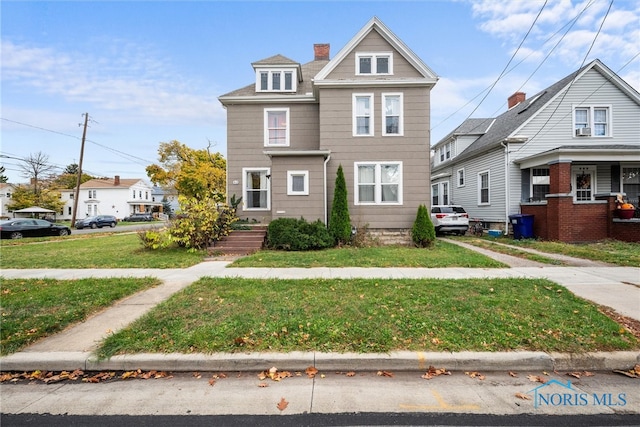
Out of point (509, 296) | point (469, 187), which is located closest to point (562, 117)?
point (469, 187)

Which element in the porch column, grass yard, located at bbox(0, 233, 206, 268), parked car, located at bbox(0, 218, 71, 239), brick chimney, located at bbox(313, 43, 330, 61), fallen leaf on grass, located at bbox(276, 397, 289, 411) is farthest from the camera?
parked car, located at bbox(0, 218, 71, 239)

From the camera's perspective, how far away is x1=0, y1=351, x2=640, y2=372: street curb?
3404 millimetres

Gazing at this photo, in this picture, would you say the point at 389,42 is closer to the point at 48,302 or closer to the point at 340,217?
the point at 340,217

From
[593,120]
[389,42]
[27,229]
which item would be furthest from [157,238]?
[593,120]

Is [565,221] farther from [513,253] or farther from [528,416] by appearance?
[528,416]

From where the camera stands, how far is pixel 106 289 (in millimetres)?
6039

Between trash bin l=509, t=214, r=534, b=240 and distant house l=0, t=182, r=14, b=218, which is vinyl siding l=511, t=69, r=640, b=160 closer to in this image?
trash bin l=509, t=214, r=534, b=240

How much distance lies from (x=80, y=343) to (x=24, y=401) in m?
0.98

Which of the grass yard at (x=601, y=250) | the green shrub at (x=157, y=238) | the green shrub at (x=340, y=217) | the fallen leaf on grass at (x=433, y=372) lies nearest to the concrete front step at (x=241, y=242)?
the green shrub at (x=157, y=238)

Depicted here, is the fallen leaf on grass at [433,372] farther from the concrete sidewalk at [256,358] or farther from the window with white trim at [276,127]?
the window with white trim at [276,127]

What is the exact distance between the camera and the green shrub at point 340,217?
11449 millimetres

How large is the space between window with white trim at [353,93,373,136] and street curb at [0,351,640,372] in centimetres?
1069

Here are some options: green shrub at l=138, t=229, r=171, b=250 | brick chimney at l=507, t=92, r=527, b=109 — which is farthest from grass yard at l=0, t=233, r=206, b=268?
brick chimney at l=507, t=92, r=527, b=109

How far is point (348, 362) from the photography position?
3.40 m
